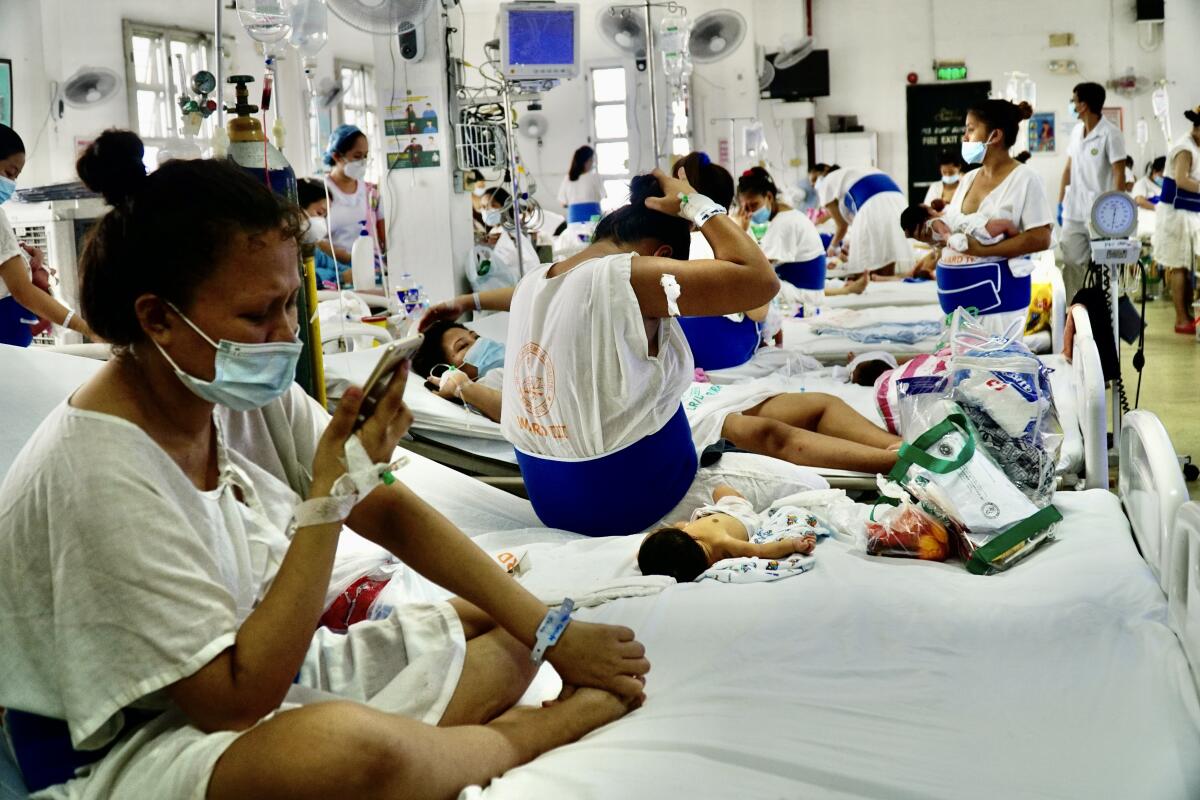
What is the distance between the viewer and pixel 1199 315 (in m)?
8.72

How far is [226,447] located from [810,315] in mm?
6114

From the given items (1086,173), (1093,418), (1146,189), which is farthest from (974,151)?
(1146,189)

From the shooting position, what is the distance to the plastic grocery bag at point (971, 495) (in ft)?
8.56

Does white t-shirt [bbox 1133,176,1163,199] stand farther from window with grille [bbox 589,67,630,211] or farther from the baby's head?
the baby's head

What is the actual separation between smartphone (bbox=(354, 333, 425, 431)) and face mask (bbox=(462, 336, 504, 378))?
2997 millimetres

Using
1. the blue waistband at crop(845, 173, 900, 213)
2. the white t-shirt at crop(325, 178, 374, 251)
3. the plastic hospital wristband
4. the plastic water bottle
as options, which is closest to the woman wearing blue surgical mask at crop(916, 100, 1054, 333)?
the plastic hospital wristband

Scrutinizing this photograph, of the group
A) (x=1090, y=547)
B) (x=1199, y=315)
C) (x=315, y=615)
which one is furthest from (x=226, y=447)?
(x=1199, y=315)

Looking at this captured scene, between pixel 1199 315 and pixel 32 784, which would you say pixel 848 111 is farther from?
pixel 32 784

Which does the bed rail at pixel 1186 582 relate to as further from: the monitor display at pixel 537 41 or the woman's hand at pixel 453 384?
the monitor display at pixel 537 41

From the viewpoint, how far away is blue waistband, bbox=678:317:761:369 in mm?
4980

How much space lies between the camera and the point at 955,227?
5.13 m

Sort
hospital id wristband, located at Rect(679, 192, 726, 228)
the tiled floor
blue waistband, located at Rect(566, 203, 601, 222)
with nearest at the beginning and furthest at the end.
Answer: hospital id wristband, located at Rect(679, 192, 726, 228) → the tiled floor → blue waistband, located at Rect(566, 203, 601, 222)

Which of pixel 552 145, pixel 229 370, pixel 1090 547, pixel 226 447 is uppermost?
pixel 552 145

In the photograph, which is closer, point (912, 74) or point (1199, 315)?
point (1199, 315)
